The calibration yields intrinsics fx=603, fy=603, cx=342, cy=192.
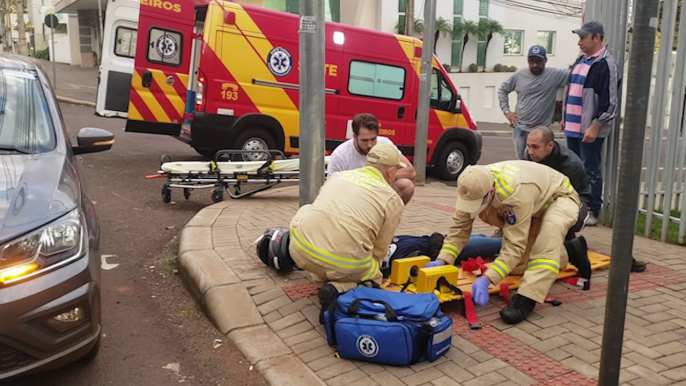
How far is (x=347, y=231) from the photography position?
3.70 m

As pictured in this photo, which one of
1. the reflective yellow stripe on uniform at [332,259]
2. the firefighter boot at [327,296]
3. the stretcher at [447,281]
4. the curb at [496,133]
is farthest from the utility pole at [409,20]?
the firefighter boot at [327,296]

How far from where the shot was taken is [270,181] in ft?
25.2

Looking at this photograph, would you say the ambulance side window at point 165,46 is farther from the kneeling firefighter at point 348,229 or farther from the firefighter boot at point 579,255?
the firefighter boot at point 579,255

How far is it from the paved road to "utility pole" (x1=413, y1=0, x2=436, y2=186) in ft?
12.2

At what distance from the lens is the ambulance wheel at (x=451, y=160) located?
11.4m

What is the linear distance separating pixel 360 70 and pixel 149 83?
3.49 m

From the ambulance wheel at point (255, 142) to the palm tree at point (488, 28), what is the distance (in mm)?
23381

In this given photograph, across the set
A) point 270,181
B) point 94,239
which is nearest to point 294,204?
point 270,181

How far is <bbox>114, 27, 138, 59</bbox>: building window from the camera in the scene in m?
10.6

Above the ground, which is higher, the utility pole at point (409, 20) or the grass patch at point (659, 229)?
the utility pole at point (409, 20)

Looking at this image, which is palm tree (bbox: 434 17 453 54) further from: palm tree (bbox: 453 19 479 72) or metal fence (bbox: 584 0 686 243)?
metal fence (bbox: 584 0 686 243)

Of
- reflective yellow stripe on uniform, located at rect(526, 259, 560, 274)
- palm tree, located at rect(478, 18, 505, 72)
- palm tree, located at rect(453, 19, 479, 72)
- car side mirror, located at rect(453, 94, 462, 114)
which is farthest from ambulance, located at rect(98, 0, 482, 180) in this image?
palm tree, located at rect(478, 18, 505, 72)

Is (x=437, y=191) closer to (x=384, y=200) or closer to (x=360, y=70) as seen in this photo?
(x=360, y=70)

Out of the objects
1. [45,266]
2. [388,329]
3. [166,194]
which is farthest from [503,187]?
[166,194]
